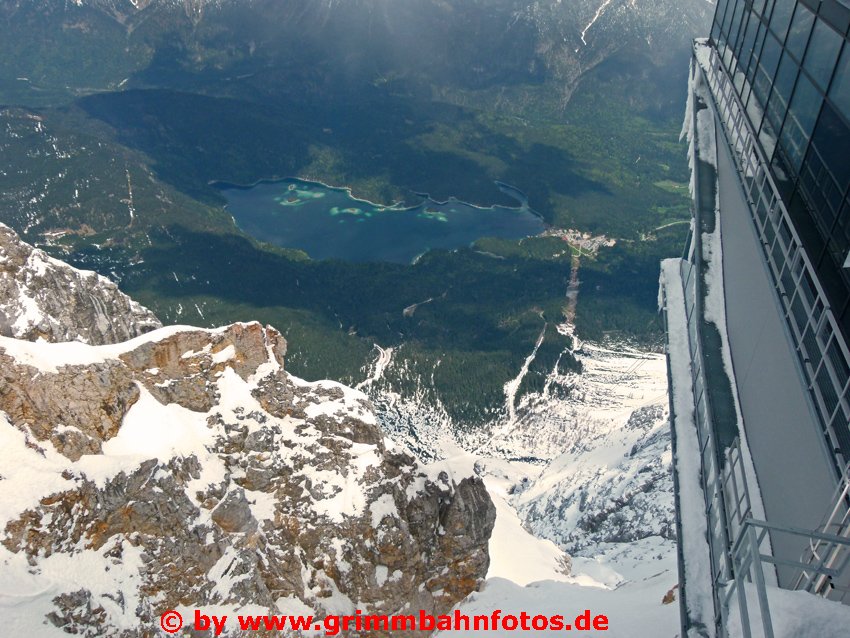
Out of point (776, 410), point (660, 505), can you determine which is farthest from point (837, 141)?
point (660, 505)

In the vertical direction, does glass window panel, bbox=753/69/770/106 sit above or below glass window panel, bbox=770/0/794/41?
below

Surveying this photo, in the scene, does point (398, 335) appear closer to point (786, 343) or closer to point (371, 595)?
point (371, 595)

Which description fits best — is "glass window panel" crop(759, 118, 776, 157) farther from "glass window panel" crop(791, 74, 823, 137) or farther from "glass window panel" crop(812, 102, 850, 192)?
"glass window panel" crop(812, 102, 850, 192)

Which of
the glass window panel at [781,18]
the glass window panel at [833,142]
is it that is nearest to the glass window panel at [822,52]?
the glass window panel at [833,142]

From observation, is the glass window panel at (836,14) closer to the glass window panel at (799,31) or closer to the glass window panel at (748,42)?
the glass window panel at (799,31)

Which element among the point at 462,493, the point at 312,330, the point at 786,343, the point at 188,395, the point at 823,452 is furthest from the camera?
the point at 312,330

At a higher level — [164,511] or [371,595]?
[164,511]

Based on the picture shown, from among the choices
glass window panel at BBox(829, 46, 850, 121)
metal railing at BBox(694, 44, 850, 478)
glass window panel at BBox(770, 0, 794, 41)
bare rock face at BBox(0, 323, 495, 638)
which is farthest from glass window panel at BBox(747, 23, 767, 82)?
bare rock face at BBox(0, 323, 495, 638)
